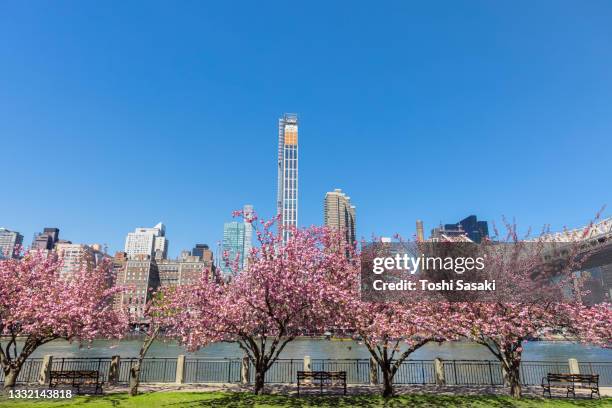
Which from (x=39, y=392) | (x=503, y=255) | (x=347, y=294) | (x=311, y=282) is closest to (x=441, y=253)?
(x=503, y=255)

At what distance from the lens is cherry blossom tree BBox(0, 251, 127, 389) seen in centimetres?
1994

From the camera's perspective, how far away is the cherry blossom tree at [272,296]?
17984 mm

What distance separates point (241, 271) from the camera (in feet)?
67.7

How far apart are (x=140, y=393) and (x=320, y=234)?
12514mm

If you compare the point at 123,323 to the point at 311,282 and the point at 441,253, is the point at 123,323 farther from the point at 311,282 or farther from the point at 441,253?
the point at 441,253

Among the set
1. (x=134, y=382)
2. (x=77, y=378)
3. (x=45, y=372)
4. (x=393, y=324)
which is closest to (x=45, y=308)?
(x=77, y=378)

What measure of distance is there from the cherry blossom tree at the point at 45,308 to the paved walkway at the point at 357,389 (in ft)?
12.7

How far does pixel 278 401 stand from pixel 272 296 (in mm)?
5043

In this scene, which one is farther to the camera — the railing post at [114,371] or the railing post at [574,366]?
the railing post at [574,366]

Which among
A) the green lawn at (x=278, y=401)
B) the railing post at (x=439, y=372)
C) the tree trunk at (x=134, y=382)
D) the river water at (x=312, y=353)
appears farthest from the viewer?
the river water at (x=312, y=353)

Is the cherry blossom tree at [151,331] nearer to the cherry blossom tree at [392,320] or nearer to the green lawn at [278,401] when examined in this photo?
the green lawn at [278,401]

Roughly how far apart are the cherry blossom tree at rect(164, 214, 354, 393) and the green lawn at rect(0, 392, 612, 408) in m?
1.99

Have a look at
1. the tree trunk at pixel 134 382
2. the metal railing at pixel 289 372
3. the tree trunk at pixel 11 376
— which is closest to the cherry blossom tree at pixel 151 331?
the tree trunk at pixel 134 382

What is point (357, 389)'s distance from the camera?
2348cm
